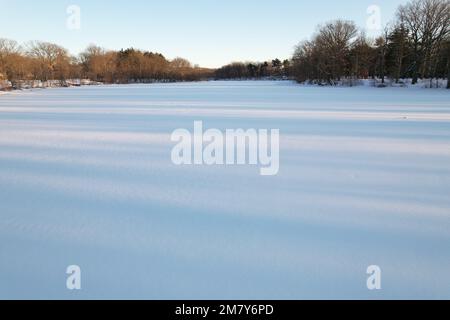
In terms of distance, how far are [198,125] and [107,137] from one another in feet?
8.33

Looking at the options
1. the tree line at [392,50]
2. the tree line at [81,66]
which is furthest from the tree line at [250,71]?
the tree line at [392,50]

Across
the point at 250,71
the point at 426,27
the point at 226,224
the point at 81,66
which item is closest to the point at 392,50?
the point at 426,27

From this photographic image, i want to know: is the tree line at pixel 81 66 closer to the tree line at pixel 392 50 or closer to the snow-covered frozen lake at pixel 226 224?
the tree line at pixel 392 50

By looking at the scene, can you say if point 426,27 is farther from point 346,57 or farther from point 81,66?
point 81,66

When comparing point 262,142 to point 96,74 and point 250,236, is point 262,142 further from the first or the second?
point 96,74

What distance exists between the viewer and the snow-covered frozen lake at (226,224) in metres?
2.31

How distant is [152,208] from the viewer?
3508 millimetres

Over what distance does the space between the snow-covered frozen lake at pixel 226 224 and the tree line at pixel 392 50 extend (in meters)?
34.1

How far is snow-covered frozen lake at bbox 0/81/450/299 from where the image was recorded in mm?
2307

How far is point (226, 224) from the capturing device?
3.12 metres

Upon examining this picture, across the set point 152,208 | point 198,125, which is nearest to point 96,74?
point 198,125

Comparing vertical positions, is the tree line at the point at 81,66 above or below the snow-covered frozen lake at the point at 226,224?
above

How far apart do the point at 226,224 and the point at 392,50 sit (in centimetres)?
4761

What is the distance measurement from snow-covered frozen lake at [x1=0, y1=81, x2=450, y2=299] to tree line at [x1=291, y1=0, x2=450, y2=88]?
112ft
